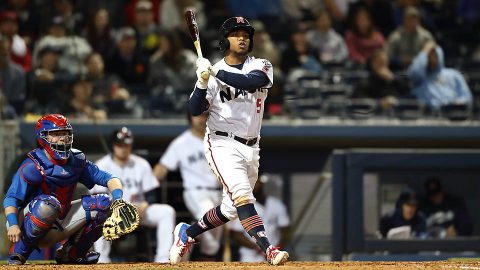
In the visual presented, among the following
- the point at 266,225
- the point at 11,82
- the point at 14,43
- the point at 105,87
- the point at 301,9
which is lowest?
the point at 266,225

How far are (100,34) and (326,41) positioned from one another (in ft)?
8.68

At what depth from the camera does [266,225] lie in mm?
10797

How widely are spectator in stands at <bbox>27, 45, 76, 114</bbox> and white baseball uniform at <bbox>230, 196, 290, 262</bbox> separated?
7.38 ft

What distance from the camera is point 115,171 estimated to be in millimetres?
9922

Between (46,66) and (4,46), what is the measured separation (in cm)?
51

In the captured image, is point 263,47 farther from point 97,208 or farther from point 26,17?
point 97,208

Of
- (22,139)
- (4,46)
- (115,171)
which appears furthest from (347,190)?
(4,46)

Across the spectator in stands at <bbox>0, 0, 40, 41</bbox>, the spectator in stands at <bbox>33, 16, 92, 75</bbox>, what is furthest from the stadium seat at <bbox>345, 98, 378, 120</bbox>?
the spectator in stands at <bbox>0, 0, 40, 41</bbox>

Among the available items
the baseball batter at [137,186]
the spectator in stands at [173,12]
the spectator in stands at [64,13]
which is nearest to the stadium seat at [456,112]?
the spectator in stands at [173,12]

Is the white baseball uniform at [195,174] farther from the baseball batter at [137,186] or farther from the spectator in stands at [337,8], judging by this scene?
the spectator in stands at [337,8]

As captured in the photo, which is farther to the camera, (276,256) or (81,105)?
(81,105)

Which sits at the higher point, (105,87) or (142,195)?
(105,87)

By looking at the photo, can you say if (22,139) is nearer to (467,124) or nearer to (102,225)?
(102,225)

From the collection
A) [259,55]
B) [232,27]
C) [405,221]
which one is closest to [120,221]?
[232,27]
